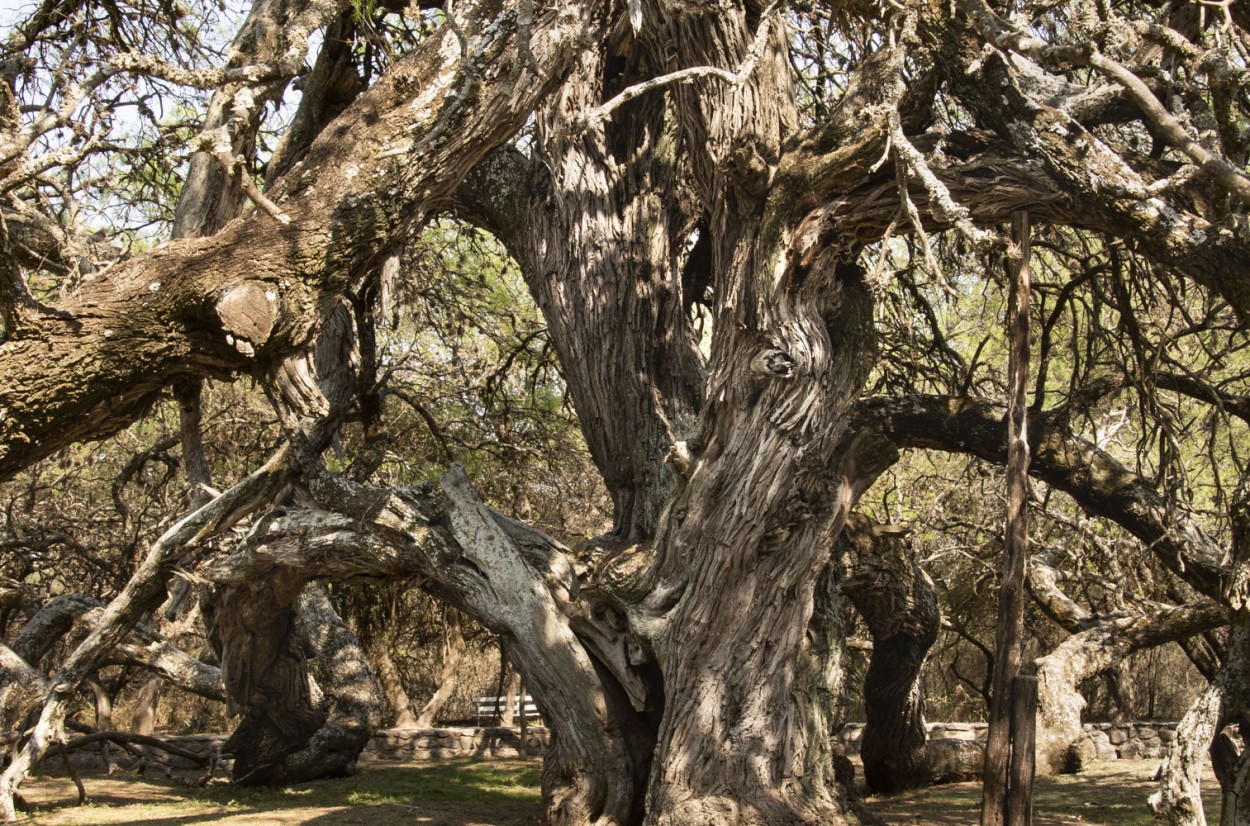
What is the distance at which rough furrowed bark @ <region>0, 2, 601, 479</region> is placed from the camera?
3709 mm

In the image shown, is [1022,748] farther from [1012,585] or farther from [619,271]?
[619,271]

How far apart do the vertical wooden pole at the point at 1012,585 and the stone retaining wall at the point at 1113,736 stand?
6984 mm

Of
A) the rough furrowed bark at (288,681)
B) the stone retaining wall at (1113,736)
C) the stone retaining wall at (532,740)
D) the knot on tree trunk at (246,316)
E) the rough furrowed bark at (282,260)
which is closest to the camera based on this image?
the rough furrowed bark at (282,260)

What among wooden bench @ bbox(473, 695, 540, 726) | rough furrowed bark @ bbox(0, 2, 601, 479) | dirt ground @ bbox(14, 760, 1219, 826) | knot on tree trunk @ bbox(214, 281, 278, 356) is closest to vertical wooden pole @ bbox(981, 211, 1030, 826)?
rough furrowed bark @ bbox(0, 2, 601, 479)

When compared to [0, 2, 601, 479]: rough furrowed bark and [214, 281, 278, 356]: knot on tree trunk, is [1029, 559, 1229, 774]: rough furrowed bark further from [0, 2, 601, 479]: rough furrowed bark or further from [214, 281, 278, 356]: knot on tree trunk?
[214, 281, 278, 356]: knot on tree trunk

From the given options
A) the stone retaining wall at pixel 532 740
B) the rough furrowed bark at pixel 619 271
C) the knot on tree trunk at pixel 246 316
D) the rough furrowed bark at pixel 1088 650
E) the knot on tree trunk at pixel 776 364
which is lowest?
the stone retaining wall at pixel 532 740

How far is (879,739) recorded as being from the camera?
27.8ft

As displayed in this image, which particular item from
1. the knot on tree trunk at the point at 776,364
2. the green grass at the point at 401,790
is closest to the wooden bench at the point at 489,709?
the green grass at the point at 401,790

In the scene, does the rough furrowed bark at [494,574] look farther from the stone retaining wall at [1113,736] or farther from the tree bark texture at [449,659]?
the tree bark texture at [449,659]

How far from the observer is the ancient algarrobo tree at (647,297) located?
13.4ft

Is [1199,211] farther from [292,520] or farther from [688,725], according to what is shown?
[292,520]

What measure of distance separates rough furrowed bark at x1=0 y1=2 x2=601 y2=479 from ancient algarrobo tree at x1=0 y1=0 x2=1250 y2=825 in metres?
0.01

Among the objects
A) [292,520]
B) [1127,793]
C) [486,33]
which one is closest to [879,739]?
[1127,793]

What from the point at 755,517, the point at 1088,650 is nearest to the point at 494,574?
the point at 755,517
